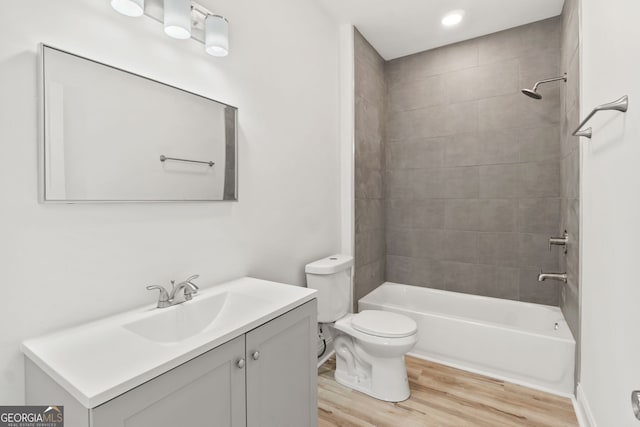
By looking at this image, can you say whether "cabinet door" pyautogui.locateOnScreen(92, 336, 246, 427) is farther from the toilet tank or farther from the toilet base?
the toilet base

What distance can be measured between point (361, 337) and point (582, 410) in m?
1.28

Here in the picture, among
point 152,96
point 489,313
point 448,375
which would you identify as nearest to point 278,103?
point 152,96

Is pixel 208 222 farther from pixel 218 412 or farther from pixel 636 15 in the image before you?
pixel 636 15

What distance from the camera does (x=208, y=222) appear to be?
1.54 m

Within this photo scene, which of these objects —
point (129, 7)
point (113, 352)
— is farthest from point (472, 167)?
point (113, 352)

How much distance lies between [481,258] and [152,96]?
2.80 metres

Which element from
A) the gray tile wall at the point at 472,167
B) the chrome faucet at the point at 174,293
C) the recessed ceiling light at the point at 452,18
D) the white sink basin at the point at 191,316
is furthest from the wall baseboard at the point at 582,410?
the recessed ceiling light at the point at 452,18

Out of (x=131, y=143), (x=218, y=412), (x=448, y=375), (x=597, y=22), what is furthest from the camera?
(x=448, y=375)

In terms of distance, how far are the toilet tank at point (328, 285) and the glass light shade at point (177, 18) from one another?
145 cm

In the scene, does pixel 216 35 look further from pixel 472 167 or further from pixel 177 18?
pixel 472 167

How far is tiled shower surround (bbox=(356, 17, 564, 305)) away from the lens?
257 cm

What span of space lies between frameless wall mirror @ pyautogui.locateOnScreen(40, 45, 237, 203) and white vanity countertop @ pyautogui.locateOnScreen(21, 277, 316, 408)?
441mm

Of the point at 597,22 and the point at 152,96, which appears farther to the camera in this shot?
the point at 597,22

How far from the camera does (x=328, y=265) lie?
2.08 metres
